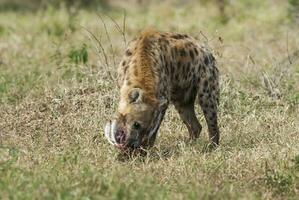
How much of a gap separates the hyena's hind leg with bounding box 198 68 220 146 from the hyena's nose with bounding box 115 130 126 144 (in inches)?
57.3

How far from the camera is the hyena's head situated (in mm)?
7434

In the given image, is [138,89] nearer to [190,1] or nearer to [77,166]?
[77,166]

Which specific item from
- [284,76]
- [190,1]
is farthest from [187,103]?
[190,1]

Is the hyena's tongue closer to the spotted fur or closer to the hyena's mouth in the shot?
the hyena's mouth

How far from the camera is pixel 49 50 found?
13828mm

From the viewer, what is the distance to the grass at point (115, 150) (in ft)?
22.0

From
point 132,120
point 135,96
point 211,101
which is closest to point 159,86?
point 135,96

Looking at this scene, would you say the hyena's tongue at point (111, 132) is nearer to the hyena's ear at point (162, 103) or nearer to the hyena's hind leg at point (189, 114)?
the hyena's ear at point (162, 103)

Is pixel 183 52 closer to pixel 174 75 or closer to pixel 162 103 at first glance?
pixel 174 75

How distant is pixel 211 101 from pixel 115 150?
58.6 inches

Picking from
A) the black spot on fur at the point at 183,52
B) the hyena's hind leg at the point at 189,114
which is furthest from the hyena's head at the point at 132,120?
the hyena's hind leg at the point at 189,114

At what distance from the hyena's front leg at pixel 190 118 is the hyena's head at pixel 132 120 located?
1310mm

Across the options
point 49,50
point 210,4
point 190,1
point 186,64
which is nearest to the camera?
point 186,64

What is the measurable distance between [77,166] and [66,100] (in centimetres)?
285
